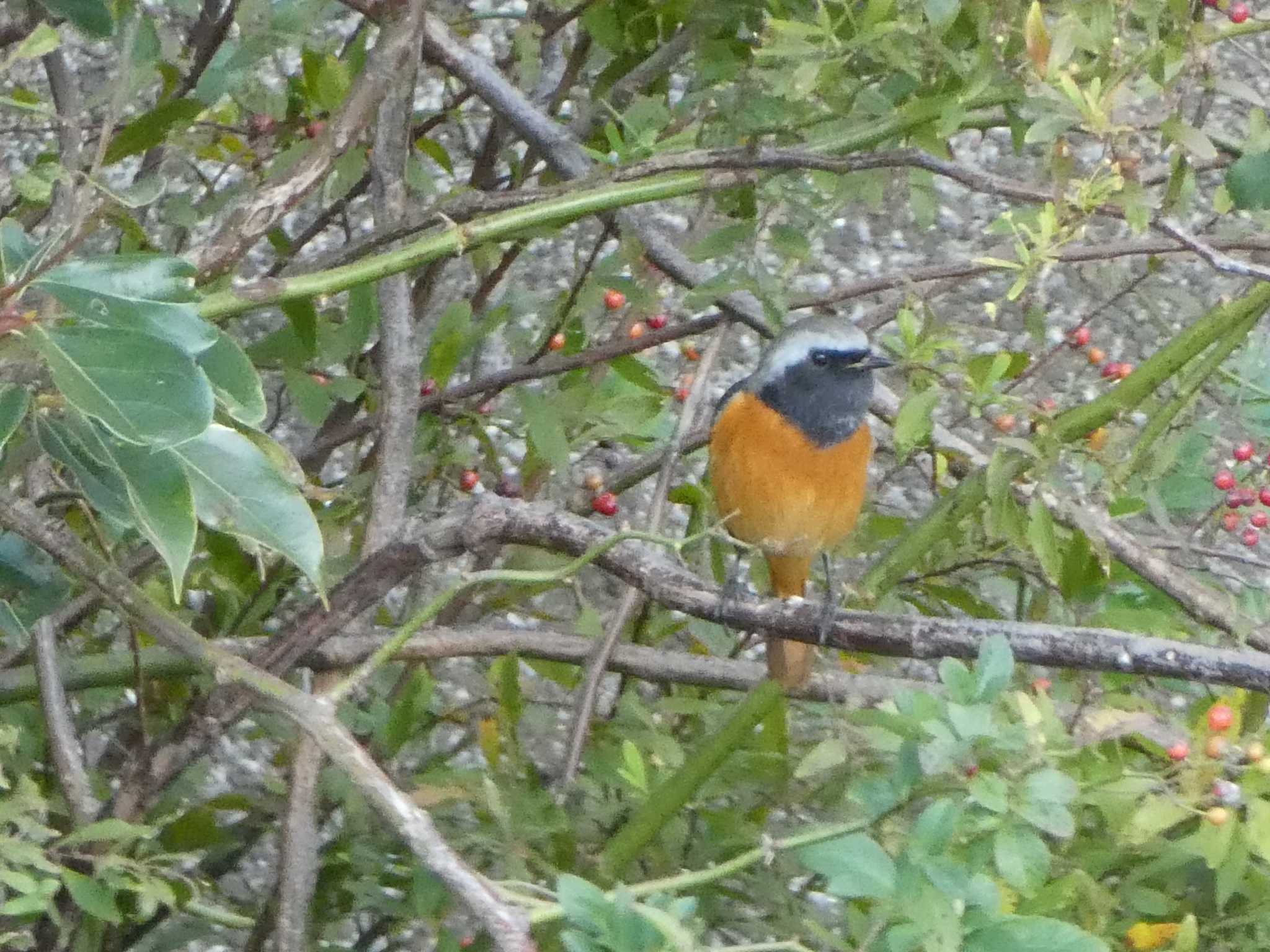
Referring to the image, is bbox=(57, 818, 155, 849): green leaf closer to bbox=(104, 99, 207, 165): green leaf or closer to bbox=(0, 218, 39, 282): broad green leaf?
bbox=(0, 218, 39, 282): broad green leaf

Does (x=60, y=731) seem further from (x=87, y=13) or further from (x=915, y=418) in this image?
(x=915, y=418)

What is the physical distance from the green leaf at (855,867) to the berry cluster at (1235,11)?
960 millimetres

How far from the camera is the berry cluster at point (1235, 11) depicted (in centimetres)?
156

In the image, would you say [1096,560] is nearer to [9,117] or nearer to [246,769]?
[246,769]

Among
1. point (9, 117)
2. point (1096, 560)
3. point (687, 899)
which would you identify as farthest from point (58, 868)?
point (9, 117)

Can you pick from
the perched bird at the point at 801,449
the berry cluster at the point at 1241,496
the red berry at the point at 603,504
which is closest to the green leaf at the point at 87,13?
the red berry at the point at 603,504

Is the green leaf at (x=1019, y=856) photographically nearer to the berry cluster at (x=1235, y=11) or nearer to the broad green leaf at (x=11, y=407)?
the broad green leaf at (x=11, y=407)

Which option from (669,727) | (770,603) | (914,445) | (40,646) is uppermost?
(914,445)

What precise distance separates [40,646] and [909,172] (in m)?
1.18

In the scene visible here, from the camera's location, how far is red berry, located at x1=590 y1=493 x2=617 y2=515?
2.23 metres

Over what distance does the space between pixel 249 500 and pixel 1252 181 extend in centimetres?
107

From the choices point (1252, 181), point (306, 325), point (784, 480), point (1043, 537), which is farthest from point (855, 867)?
point (784, 480)

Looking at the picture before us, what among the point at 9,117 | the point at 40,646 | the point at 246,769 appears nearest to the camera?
the point at 40,646

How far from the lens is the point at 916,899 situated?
3.13 ft
